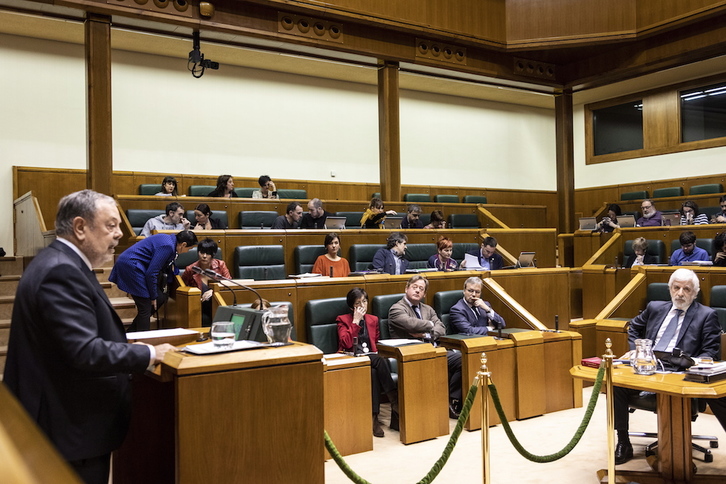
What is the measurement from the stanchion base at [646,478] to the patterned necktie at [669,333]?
0.82 meters

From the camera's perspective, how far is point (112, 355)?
4.79 ft

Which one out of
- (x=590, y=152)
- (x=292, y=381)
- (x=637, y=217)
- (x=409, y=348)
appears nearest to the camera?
(x=292, y=381)

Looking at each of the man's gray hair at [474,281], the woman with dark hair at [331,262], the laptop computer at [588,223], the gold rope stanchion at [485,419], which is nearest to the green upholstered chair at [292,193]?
the woman with dark hair at [331,262]

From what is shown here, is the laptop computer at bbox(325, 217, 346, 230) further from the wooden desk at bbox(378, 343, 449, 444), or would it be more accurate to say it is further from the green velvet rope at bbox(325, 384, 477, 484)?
the green velvet rope at bbox(325, 384, 477, 484)

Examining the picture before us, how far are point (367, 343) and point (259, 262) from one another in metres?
Answer: 1.38

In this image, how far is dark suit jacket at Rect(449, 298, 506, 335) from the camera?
4.52 meters

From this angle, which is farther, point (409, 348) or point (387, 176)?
point (387, 176)

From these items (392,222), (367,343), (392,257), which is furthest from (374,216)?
(367,343)

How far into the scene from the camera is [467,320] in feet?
15.0

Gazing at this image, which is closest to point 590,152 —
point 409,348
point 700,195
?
point 700,195

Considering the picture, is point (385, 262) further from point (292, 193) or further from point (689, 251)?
point (292, 193)

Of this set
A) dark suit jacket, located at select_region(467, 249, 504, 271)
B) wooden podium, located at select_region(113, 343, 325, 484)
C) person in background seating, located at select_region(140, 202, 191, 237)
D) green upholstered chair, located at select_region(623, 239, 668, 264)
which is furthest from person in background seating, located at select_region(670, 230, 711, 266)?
wooden podium, located at select_region(113, 343, 325, 484)

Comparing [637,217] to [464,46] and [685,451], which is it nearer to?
[464,46]

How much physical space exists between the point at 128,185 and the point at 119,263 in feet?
14.5
